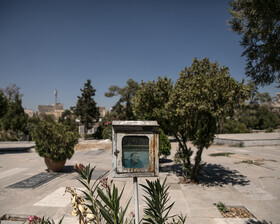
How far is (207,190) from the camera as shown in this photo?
698 centimetres

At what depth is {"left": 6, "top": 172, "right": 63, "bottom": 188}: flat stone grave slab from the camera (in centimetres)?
750

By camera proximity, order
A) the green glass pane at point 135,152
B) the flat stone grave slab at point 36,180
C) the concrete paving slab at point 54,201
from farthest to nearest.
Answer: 1. the flat stone grave slab at point 36,180
2. the concrete paving slab at point 54,201
3. the green glass pane at point 135,152

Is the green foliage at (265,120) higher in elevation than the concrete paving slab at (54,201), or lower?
higher

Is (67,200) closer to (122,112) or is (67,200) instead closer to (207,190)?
(207,190)

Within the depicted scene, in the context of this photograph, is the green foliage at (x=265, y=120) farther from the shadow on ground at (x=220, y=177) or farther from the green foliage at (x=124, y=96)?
the shadow on ground at (x=220, y=177)

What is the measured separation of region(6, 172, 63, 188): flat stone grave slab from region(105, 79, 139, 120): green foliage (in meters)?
22.0

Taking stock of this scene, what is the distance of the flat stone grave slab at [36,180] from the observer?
750 centimetres

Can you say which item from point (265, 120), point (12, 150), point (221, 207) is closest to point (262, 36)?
point (221, 207)

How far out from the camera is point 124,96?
3250 cm

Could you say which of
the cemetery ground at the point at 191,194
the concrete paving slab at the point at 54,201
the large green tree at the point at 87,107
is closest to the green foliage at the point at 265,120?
the large green tree at the point at 87,107

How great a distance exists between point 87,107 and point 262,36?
104ft

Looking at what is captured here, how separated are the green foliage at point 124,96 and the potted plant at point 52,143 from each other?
21.4m

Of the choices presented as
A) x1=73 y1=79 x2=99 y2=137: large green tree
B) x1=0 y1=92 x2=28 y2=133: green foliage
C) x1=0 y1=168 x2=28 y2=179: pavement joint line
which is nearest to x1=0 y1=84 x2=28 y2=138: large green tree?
x1=0 y1=92 x2=28 y2=133: green foliage

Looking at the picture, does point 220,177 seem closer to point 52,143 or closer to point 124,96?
point 52,143
